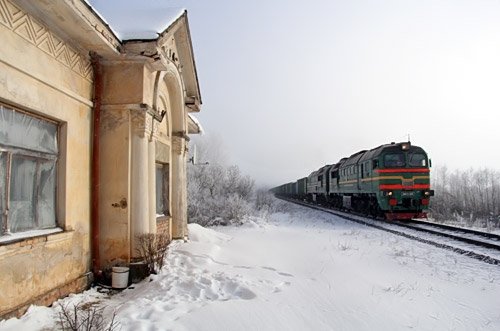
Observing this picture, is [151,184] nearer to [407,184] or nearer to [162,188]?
[162,188]

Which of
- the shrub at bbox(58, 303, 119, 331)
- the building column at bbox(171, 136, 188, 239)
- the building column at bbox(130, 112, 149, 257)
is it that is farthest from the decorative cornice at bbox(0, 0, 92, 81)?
the building column at bbox(171, 136, 188, 239)

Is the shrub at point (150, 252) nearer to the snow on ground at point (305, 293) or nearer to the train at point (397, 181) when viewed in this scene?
the snow on ground at point (305, 293)

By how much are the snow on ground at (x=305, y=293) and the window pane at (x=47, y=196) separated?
118 centimetres

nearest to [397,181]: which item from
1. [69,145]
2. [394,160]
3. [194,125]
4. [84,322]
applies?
[394,160]

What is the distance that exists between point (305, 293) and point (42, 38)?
205 inches

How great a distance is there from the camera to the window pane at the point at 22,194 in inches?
183

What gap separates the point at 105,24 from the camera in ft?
19.6

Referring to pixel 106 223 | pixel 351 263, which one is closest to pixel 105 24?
pixel 106 223

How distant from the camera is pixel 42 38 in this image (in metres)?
5.10

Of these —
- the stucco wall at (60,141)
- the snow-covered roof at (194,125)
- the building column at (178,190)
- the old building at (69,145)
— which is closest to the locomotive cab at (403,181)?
the snow-covered roof at (194,125)

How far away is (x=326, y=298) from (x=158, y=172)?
5.79m

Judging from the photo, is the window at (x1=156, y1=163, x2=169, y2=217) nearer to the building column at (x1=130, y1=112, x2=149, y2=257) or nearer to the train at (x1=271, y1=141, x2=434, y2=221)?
the building column at (x1=130, y1=112, x2=149, y2=257)

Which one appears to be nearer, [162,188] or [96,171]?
[96,171]

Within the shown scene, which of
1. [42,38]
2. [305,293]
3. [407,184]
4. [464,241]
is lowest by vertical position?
[464,241]
